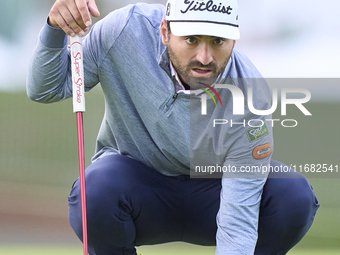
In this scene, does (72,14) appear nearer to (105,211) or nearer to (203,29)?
(203,29)

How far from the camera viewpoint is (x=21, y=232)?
2248 millimetres

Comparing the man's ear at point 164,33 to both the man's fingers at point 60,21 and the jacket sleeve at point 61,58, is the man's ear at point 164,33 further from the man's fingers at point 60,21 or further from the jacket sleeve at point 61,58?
the man's fingers at point 60,21

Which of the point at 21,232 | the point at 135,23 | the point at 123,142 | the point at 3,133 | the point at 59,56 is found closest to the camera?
the point at 59,56

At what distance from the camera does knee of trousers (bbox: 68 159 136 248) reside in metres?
1.30

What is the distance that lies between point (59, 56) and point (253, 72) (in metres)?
0.47

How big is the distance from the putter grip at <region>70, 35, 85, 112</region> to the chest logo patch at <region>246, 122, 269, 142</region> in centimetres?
40

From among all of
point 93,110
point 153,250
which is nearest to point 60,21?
point 153,250

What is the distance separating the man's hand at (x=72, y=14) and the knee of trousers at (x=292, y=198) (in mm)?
611

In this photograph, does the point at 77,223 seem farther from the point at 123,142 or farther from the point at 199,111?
the point at 199,111

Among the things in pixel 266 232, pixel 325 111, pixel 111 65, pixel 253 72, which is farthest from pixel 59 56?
pixel 325 111

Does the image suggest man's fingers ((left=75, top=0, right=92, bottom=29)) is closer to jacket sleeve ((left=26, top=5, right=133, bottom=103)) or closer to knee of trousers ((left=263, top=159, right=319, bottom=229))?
jacket sleeve ((left=26, top=5, right=133, bottom=103))

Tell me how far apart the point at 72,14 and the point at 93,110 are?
1.48 meters

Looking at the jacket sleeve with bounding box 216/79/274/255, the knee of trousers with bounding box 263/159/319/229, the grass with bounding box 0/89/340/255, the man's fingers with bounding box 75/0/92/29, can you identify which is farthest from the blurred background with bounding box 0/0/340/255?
the man's fingers with bounding box 75/0/92/29

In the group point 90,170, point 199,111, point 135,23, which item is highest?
point 135,23
